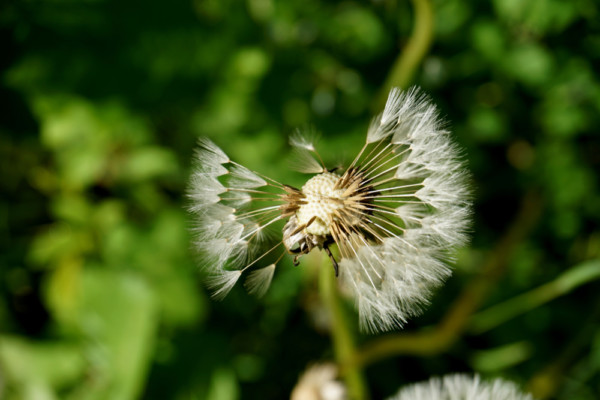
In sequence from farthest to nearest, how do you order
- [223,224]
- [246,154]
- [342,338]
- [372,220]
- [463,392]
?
[246,154] < [342,338] < [463,392] < [223,224] < [372,220]

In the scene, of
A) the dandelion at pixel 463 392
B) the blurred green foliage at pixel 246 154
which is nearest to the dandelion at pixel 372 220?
the dandelion at pixel 463 392

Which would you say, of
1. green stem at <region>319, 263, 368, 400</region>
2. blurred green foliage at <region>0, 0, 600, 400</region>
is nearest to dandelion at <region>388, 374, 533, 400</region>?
green stem at <region>319, 263, 368, 400</region>

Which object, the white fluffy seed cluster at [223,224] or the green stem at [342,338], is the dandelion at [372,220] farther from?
the green stem at [342,338]

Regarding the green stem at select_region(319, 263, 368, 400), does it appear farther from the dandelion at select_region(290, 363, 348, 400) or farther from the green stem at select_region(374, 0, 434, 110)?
the green stem at select_region(374, 0, 434, 110)

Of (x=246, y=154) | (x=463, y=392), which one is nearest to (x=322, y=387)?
(x=463, y=392)

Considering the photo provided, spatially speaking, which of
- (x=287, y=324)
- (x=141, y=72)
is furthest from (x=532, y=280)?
(x=141, y=72)

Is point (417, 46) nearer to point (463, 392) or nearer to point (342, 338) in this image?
point (342, 338)
